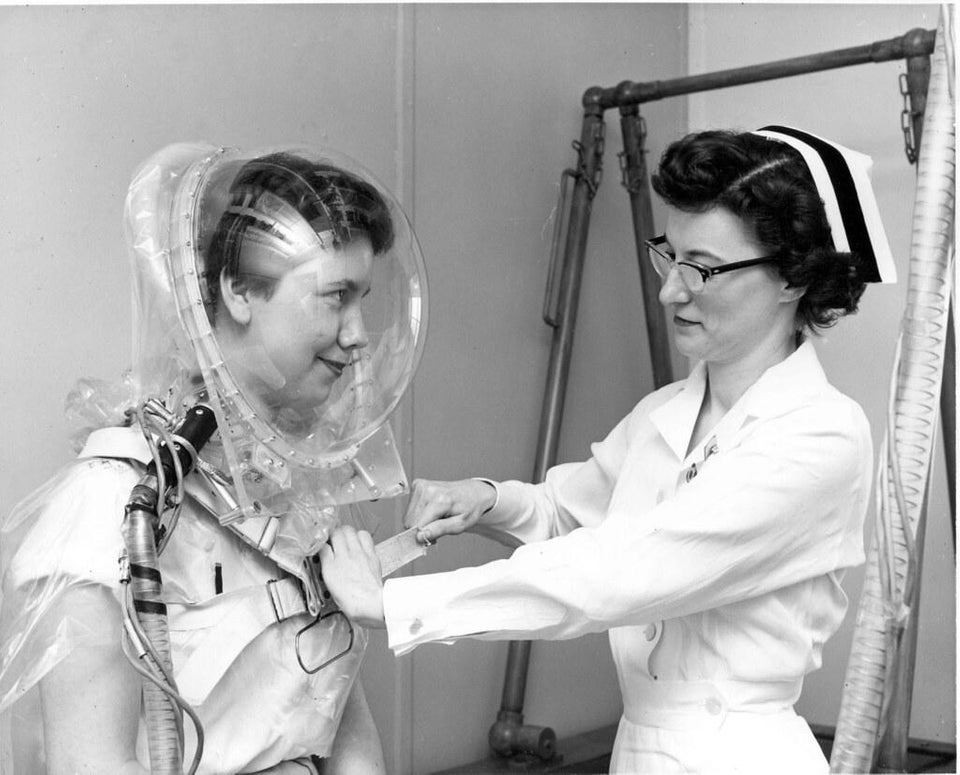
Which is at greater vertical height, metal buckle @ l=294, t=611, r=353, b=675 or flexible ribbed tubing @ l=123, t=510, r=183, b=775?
flexible ribbed tubing @ l=123, t=510, r=183, b=775

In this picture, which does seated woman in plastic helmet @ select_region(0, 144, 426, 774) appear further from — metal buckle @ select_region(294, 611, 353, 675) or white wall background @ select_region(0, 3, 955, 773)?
white wall background @ select_region(0, 3, 955, 773)

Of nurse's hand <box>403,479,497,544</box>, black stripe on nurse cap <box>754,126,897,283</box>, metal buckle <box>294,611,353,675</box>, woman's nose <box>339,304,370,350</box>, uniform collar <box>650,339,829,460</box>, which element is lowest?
metal buckle <box>294,611,353,675</box>

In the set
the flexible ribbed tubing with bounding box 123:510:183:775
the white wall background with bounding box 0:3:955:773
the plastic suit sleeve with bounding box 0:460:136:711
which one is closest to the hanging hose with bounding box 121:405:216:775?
the flexible ribbed tubing with bounding box 123:510:183:775

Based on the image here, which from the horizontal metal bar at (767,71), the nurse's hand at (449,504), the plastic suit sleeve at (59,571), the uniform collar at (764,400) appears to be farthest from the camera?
the horizontal metal bar at (767,71)

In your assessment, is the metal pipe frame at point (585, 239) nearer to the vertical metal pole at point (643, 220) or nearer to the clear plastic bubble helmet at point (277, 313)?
the vertical metal pole at point (643, 220)

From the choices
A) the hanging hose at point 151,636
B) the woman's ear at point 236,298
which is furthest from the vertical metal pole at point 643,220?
the hanging hose at point 151,636

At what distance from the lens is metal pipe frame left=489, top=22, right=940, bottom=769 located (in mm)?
2619

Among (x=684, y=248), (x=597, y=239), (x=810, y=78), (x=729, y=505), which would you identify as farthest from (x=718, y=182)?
(x=810, y=78)

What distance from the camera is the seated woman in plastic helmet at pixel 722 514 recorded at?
1.38m

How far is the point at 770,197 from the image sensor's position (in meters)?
1.59

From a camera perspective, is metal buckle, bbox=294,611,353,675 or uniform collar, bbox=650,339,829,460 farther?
uniform collar, bbox=650,339,829,460

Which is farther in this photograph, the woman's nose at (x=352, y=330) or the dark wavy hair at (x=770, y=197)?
the dark wavy hair at (x=770, y=197)

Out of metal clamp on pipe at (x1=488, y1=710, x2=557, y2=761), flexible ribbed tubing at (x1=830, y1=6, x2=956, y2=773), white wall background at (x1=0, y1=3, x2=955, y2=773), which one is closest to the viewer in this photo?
flexible ribbed tubing at (x1=830, y1=6, x2=956, y2=773)

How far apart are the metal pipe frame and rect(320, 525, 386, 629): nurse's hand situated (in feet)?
4.16
